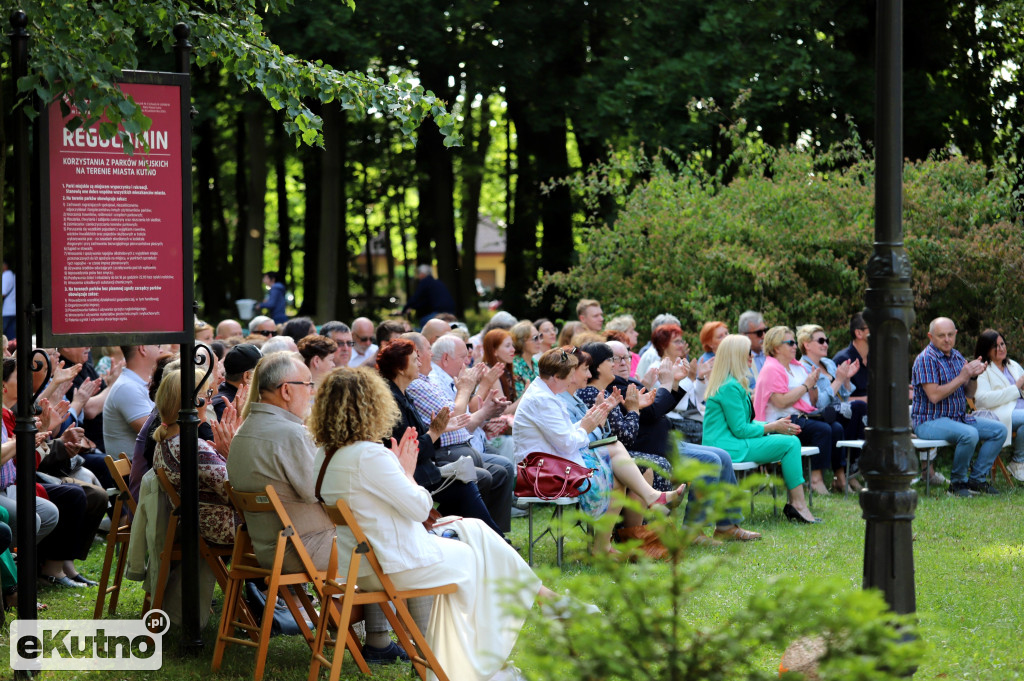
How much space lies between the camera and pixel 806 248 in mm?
14414

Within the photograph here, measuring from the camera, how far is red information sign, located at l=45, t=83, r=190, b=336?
18.1 feet

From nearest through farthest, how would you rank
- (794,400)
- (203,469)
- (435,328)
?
(203,469) → (794,400) → (435,328)

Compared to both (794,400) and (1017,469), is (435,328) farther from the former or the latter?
(1017,469)

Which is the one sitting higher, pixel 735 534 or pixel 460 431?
pixel 460 431

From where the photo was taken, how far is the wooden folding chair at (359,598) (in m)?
5.32

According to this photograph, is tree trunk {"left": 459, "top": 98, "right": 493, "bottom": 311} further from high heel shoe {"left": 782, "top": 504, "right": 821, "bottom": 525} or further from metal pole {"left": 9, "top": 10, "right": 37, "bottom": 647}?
metal pole {"left": 9, "top": 10, "right": 37, "bottom": 647}

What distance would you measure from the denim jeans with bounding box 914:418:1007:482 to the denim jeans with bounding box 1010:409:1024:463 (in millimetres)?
429

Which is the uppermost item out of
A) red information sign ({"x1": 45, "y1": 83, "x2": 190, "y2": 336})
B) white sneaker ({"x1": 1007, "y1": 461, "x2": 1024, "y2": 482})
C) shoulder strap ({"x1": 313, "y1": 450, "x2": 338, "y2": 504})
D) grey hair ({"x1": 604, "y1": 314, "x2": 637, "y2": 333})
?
red information sign ({"x1": 45, "y1": 83, "x2": 190, "y2": 336})

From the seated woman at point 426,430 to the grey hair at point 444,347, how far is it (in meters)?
1.71

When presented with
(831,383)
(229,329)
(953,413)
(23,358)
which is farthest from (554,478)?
(229,329)

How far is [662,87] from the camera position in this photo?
20156 mm

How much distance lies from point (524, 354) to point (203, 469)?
17.9ft

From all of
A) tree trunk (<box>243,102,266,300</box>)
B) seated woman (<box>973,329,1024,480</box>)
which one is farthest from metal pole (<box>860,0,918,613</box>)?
tree trunk (<box>243,102,266,300</box>)

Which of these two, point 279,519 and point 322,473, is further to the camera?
point 279,519
